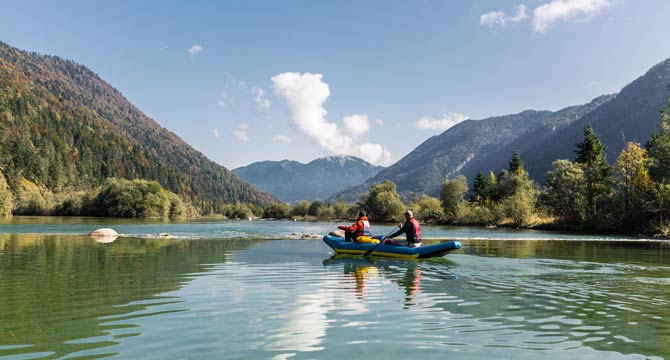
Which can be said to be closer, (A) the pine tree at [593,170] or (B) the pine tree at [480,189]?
(A) the pine tree at [593,170]

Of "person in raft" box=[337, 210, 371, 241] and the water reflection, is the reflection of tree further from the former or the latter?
"person in raft" box=[337, 210, 371, 241]

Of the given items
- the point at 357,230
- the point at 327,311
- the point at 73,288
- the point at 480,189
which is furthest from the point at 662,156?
the point at 73,288

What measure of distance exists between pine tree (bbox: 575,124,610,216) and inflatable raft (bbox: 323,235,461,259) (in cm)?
4687

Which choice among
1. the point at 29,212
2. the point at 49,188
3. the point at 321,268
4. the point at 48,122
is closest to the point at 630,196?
the point at 321,268

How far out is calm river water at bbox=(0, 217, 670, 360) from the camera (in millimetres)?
7672

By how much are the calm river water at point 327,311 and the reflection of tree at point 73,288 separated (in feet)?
0.16

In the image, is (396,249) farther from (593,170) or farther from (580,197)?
(593,170)

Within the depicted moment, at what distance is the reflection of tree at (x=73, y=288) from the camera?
27.2 ft

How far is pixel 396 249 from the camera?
23109mm

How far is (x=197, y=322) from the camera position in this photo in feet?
30.9

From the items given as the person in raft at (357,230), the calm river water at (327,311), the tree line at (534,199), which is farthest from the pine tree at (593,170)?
the calm river water at (327,311)

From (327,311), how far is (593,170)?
69524 mm

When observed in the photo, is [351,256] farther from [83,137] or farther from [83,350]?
[83,137]

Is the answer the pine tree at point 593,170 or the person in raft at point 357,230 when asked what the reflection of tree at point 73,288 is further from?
the pine tree at point 593,170
